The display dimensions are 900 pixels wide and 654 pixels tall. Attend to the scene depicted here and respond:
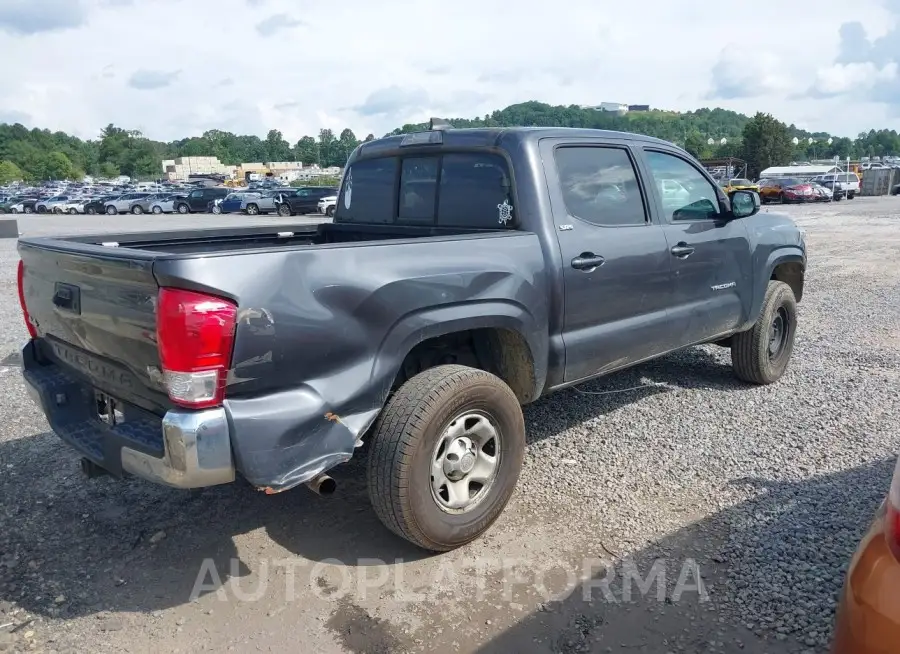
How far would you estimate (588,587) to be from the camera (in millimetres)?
3131

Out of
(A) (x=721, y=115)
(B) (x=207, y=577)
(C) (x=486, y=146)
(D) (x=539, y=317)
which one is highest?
(A) (x=721, y=115)

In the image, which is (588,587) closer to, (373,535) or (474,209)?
(373,535)

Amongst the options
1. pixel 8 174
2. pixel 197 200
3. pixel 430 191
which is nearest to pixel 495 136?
pixel 430 191

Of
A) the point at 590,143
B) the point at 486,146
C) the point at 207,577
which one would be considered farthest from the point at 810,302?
the point at 207,577

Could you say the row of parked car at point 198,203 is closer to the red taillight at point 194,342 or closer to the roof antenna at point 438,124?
the roof antenna at point 438,124

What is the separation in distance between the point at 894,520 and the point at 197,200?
44038 mm

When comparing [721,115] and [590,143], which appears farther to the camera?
[721,115]

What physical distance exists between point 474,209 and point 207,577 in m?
2.30

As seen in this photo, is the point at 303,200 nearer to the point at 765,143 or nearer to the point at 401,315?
the point at 401,315

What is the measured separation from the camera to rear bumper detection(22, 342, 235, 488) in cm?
260

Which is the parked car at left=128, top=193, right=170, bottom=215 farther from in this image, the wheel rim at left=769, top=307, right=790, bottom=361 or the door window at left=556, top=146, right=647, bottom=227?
the door window at left=556, top=146, right=647, bottom=227

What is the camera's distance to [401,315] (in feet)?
10.1

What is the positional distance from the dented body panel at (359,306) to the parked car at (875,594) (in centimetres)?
185

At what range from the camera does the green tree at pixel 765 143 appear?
217ft
